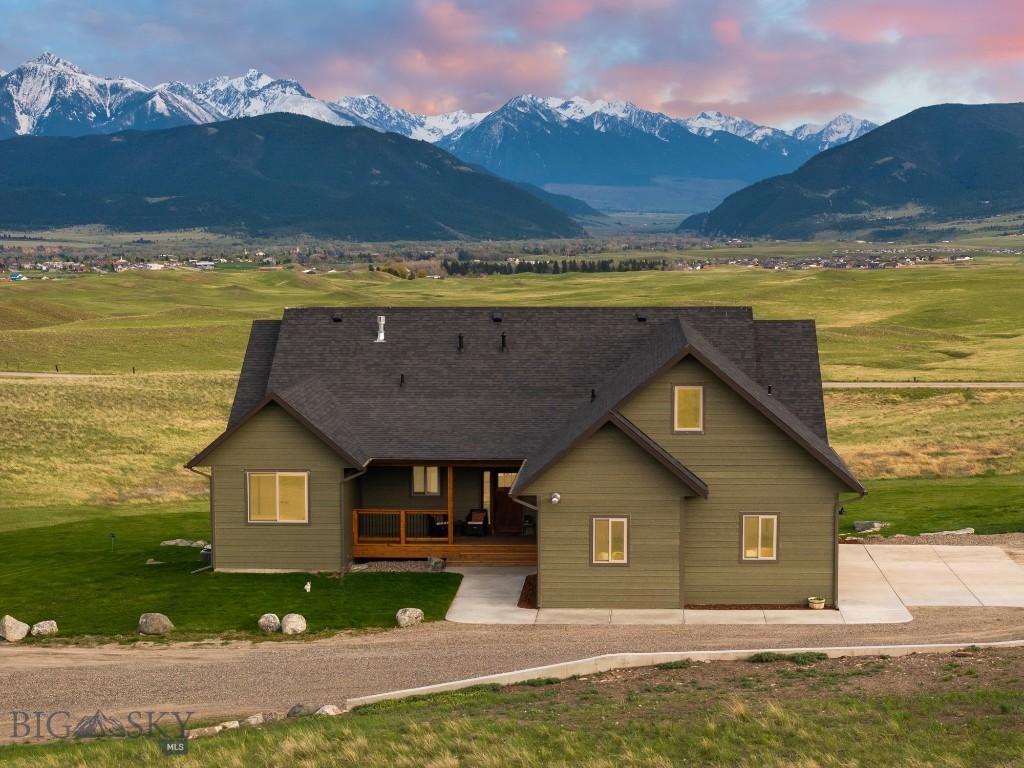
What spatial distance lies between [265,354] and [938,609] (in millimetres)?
20405

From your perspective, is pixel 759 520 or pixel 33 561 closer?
Result: pixel 759 520

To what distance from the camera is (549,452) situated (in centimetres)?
3150

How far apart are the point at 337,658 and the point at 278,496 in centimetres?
822

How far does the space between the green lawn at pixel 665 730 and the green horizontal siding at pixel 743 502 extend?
754cm

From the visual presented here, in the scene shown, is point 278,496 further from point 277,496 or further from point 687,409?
point 687,409

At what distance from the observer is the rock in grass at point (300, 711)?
2236cm

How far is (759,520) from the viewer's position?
101 ft

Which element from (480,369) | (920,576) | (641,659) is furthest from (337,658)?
(920,576)

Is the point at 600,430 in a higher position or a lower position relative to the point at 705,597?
higher

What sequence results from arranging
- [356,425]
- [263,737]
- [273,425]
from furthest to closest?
[356,425]
[273,425]
[263,737]

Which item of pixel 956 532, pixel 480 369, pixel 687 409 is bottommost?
pixel 956 532

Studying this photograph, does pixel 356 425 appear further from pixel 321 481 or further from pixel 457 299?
pixel 457 299

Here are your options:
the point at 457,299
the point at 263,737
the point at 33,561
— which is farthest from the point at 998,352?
the point at 263,737

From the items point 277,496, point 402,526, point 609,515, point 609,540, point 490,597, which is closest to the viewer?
point 609,515
